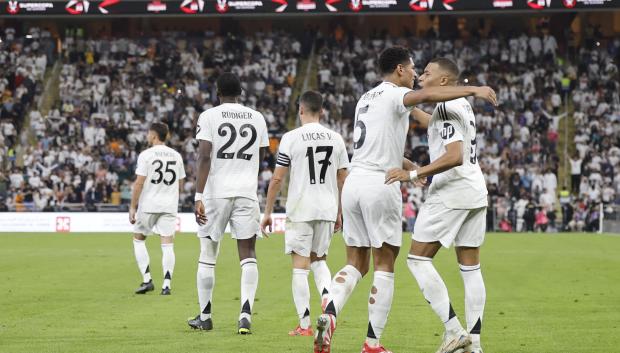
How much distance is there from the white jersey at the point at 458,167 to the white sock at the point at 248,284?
258 centimetres

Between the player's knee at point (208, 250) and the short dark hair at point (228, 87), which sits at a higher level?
the short dark hair at point (228, 87)

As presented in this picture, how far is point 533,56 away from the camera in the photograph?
48781 millimetres

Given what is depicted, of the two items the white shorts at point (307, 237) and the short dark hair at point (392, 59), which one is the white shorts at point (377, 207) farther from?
the white shorts at point (307, 237)

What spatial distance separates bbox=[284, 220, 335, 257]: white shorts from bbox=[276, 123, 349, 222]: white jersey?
10cm

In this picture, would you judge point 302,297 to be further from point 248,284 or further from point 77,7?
point 77,7

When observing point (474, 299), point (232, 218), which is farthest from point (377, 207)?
point (232, 218)

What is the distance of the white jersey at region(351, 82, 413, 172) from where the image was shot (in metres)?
8.80

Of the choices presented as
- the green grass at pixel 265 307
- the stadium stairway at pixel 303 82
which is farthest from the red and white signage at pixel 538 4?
the green grass at pixel 265 307

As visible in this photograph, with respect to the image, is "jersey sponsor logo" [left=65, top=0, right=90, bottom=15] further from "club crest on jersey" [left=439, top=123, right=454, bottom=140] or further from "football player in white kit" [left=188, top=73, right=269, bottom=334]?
"club crest on jersey" [left=439, top=123, right=454, bottom=140]

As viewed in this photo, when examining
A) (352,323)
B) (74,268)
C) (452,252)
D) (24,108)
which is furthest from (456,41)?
(352,323)

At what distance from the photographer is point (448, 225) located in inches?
345

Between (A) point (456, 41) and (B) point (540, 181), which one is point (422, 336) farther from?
(A) point (456, 41)

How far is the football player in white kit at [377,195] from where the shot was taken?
8.77m

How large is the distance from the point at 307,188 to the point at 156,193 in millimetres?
5770
